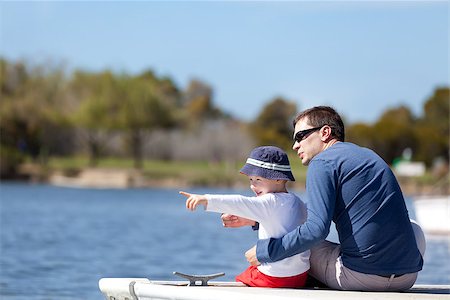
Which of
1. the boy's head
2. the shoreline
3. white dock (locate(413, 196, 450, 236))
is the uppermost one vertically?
the boy's head

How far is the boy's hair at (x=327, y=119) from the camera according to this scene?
5.96 meters

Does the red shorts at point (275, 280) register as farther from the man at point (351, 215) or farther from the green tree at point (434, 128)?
the green tree at point (434, 128)

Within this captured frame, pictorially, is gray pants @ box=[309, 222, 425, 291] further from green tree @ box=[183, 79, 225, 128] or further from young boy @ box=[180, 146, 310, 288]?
green tree @ box=[183, 79, 225, 128]

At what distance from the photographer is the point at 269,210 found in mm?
5996

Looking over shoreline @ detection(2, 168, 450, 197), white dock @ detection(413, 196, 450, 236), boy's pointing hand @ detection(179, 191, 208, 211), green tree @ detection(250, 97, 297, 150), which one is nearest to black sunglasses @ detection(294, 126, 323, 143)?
boy's pointing hand @ detection(179, 191, 208, 211)

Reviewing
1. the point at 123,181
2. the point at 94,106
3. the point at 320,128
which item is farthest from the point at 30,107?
the point at 320,128

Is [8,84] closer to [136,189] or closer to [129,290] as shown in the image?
[136,189]

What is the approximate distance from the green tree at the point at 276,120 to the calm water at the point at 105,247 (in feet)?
140

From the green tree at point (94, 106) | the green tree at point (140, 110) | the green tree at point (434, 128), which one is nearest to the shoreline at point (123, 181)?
the green tree at point (94, 106)

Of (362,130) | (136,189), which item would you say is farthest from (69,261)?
(362,130)

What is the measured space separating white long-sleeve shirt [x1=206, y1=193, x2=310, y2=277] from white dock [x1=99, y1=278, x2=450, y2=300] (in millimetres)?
184

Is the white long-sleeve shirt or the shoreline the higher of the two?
the white long-sleeve shirt

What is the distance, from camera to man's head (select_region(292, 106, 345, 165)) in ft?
19.6

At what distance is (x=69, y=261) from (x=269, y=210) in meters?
10.4
